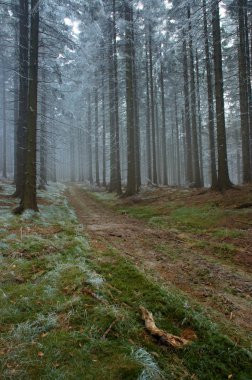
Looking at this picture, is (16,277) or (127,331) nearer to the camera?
(127,331)

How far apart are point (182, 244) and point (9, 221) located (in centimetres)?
589

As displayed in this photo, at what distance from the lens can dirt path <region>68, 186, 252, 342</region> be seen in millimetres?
4367

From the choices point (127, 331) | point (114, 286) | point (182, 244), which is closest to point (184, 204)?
point (182, 244)

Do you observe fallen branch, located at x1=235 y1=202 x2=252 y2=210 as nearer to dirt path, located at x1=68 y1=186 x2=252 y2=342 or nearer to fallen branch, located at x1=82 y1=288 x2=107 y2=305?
dirt path, located at x1=68 y1=186 x2=252 y2=342

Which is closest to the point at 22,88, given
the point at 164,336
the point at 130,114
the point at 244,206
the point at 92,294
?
the point at 130,114

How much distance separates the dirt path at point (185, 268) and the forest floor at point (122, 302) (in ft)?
0.07

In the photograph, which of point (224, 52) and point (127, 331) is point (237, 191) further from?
point (224, 52)

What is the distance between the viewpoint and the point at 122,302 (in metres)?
4.14

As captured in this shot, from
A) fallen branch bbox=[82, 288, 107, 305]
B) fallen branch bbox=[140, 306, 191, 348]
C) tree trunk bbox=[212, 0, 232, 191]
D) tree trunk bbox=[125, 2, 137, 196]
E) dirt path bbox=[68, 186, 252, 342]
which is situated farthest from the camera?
tree trunk bbox=[125, 2, 137, 196]

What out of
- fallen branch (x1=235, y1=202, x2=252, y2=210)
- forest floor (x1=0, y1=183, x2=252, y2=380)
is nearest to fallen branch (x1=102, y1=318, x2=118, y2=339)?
forest floor (x1=0, y1=183, x2=252, y2=380)

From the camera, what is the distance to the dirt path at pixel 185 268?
4.37m

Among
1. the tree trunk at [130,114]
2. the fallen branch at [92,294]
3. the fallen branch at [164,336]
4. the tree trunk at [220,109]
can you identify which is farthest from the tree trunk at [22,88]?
the fallen branch at [164,336]

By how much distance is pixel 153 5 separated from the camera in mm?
18562

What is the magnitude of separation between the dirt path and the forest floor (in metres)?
0.02
